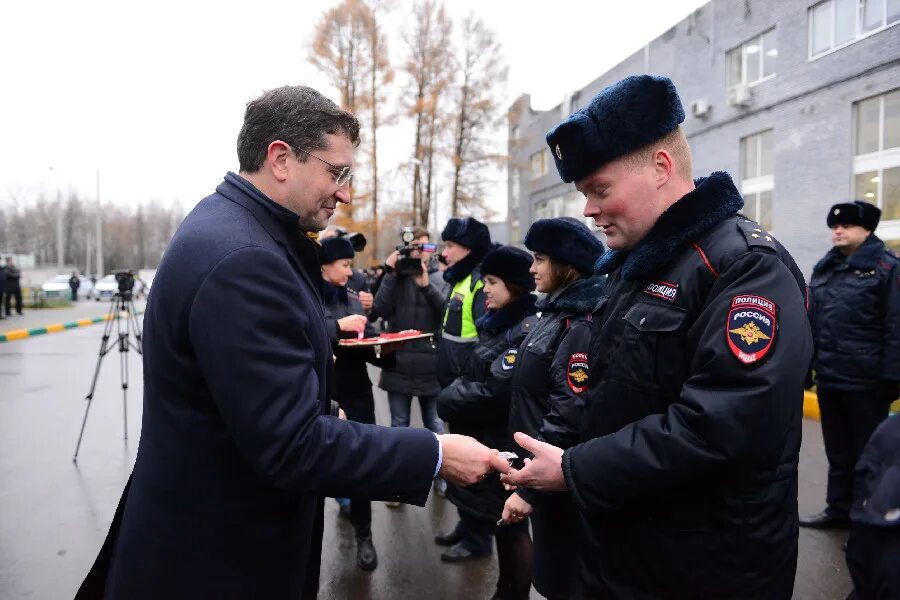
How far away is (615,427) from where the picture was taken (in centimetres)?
173

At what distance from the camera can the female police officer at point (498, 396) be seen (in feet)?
10.6

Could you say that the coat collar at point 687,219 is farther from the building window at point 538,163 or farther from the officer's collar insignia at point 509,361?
the building window at point 538,163

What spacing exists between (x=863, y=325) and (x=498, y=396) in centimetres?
298

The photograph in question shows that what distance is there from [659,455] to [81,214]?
3890 inches

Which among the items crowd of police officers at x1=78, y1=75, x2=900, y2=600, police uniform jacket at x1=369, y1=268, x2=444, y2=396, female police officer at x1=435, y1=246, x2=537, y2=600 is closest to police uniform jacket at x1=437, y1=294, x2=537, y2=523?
female police officer at x1=435, y1=246, x2=537, y2=600

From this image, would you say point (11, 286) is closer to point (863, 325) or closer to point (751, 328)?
point (863, 325)

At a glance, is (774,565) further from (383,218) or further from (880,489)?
(383,218)

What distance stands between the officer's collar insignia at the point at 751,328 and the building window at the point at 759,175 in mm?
14993

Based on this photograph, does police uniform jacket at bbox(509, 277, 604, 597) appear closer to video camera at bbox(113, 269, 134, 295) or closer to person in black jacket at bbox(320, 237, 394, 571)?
person in black jacket at bbox(320, 237, 394, 571)

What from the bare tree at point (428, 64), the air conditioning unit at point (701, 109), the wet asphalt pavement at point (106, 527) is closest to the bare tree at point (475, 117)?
the bare tree at point (428, 64)

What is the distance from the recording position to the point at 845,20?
12.6 metres

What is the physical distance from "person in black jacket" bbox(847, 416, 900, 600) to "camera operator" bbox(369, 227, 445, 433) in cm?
398

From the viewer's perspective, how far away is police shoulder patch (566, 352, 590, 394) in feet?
7.29

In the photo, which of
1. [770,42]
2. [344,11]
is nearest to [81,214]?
[344,11]
